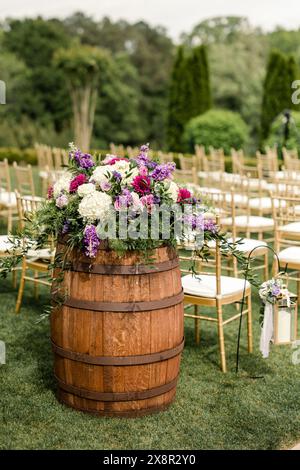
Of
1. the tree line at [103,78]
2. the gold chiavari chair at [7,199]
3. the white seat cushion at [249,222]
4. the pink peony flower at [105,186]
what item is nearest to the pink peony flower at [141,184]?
the pink peony flower at [105,186]

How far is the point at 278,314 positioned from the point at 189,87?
604 inches

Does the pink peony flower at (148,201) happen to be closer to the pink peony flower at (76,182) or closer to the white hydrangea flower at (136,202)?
the white hydrangea flower at (136,202)

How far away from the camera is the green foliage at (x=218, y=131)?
16.1 metres

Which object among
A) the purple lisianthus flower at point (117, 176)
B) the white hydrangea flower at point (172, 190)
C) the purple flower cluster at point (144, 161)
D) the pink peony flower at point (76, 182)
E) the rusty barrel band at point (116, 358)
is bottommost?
the rusty barrel band at point (116, 358)

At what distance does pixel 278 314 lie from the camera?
12.7 feet

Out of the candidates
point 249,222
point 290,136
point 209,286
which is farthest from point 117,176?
point 290,136

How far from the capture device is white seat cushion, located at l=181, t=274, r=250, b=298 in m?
4.42

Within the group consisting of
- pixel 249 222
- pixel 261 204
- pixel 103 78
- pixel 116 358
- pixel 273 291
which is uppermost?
pixel 103 78

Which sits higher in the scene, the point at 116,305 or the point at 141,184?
the point at 141,184

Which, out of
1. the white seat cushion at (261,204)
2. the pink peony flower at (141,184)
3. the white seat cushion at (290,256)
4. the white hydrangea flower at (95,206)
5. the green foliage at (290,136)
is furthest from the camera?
the green foliage at (290,136)

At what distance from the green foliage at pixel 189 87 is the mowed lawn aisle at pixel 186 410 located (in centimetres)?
1430

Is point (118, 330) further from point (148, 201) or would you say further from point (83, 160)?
point (83, 160)

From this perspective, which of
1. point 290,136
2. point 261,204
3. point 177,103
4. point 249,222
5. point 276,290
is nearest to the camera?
point 276,290
